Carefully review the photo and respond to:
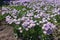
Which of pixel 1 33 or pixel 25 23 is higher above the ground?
pixel 25 23

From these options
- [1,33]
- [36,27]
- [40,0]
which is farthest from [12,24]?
[40,0]

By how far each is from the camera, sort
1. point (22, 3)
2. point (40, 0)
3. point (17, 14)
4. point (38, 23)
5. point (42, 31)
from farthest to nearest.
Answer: point (40, 0) → point (22, 3) → point (17, 14) → point (38, 23) → point (42, 31)

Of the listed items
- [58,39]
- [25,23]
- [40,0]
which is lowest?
[40,0]

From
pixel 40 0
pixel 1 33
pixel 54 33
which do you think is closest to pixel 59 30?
pixel 54 33

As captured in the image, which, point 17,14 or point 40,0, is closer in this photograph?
point 17,14

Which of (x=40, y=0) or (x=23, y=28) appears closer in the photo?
(x=23, y=28)

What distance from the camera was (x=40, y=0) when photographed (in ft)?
32.5

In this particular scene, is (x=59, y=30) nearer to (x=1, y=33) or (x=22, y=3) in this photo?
(x=1, y=33)

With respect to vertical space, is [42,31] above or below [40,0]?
above

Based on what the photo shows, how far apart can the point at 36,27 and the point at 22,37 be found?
1.24 ft

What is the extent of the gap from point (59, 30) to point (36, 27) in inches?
26.6

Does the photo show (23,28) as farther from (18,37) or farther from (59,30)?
(59,30)

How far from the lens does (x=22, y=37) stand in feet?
16.5

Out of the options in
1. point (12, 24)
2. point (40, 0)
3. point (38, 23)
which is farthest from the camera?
point (40, 0)
